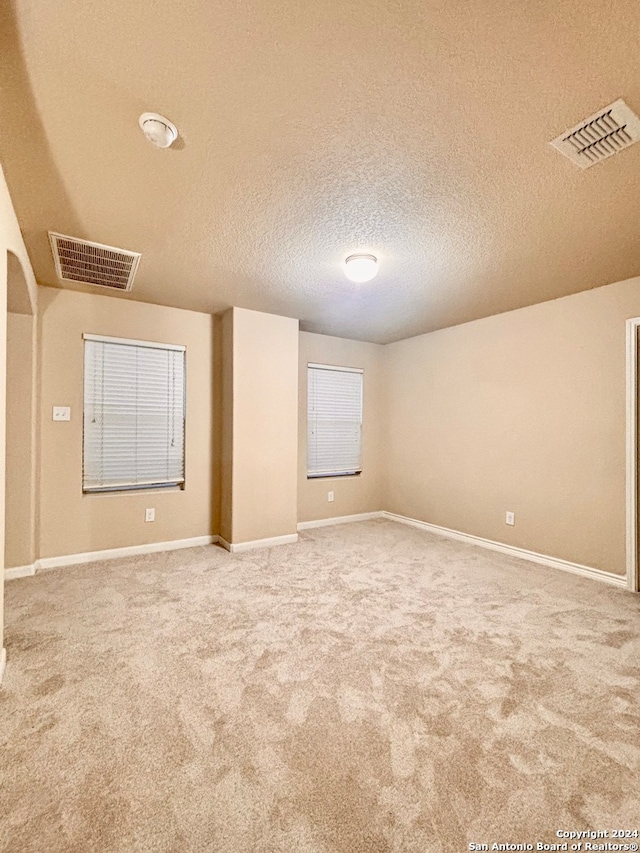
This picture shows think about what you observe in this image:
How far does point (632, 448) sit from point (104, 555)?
15.3 feet

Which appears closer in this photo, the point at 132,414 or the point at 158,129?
the point at 158,129

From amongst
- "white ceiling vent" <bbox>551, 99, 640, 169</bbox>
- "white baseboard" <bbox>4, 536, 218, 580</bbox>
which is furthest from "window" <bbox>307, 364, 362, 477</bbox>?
"white ceiling vent" <bbox>551, 99, 640, 169</bbox>

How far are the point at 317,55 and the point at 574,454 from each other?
345 centimetres

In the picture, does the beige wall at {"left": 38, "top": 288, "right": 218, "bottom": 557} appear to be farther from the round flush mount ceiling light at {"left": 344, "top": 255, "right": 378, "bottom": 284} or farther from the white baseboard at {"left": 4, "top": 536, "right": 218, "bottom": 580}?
the round flush mount ceiling light at {"left": 344, "top": 255, "right": 378, "bottom": 284}

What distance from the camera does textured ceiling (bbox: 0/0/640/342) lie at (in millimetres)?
1154

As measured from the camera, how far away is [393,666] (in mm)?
2012

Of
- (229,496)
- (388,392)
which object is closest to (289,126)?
(229,496)

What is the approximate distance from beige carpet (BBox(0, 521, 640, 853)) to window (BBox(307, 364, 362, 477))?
85.7 inches

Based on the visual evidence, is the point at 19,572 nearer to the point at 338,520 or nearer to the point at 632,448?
the point at 338,520

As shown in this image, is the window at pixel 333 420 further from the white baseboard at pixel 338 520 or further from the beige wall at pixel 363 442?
the white baseboard at pixel 338 520

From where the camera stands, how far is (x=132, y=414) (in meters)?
3.79

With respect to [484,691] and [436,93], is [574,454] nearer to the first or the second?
[484,691]

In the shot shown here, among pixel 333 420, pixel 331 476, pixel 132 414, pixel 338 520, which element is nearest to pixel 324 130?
pixel 132 414

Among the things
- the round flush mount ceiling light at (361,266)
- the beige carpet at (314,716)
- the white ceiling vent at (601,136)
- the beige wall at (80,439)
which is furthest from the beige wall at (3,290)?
the white ceiling vent at (601,136)
